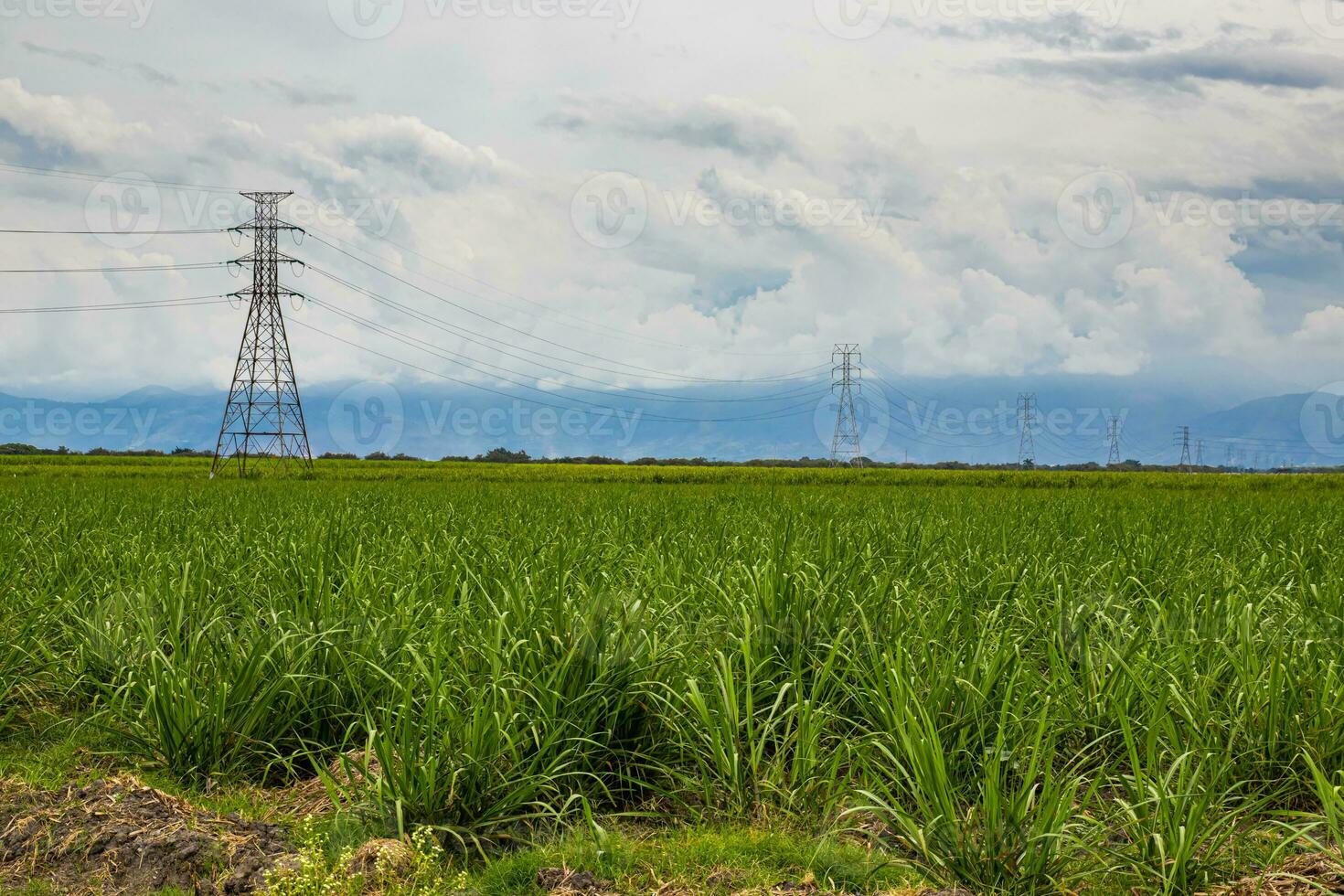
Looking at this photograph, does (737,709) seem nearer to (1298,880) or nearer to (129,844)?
(1298,880)

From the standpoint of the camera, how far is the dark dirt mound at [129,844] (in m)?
3.61

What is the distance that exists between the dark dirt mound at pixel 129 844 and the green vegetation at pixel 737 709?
0.40 m

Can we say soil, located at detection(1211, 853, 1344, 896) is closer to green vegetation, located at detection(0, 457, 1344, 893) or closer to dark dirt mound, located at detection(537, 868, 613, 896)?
green vegetation, located at detection(0, 457, 1344, 893)

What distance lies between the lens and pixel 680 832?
381 cm

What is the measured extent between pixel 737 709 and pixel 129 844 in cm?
280

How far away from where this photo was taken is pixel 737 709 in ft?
13.5

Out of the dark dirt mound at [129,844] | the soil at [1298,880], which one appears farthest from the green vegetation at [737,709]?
the dark dirt mound at [129,844]

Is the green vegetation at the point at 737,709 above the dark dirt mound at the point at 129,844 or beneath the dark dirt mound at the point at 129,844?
above

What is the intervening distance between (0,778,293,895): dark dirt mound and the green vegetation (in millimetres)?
400

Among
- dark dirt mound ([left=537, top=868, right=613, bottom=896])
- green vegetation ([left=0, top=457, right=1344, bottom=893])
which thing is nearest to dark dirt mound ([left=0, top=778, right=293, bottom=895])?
green vegetation ([left=0, top=457, right=1344, bottom=893])

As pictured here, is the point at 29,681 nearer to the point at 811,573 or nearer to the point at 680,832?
the point at 680,832

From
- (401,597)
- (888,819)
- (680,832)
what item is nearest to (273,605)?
(401,597)

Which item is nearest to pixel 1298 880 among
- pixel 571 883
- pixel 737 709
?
pixel 737 709

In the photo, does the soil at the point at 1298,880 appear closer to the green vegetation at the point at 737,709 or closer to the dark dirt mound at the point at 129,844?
the green vegetation at the point at 737,709
